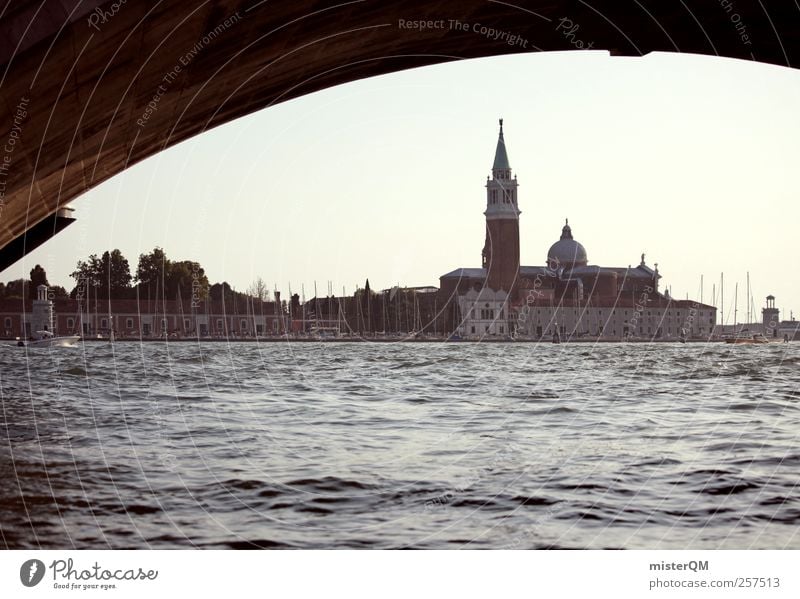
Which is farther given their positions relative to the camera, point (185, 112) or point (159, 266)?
point (159, 266)

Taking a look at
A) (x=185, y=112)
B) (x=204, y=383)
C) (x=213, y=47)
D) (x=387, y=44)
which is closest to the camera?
(x=213, y=47)

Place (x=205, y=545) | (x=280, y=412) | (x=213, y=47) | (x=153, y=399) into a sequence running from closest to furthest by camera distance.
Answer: (x=205, y=545) < (x=213, y=47) < (x=280, y=412) < (x=153, y=399)

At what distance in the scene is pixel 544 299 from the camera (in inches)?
4045

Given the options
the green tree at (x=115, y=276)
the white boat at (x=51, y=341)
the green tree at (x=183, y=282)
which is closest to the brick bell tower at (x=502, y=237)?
the green tree at (x=183, y=282)

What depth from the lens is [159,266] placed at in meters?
79.4

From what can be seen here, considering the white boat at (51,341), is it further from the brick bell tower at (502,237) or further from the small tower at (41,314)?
the brick bell tower at (502,237)

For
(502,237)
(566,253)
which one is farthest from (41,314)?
(566,253)

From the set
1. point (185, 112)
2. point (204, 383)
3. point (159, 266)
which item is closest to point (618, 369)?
point (204, 383)

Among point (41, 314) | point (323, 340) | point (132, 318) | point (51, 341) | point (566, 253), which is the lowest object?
point (323, 340)

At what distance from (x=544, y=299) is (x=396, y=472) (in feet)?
305

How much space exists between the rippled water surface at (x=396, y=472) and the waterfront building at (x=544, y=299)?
6685 centimetres

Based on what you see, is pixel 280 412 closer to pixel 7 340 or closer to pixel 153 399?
pixel 153 399

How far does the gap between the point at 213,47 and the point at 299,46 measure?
48.8 inches

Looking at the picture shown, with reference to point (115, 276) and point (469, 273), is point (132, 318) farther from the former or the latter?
point (469, 273)
